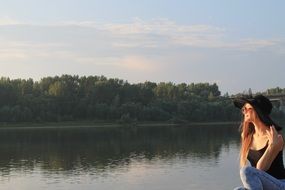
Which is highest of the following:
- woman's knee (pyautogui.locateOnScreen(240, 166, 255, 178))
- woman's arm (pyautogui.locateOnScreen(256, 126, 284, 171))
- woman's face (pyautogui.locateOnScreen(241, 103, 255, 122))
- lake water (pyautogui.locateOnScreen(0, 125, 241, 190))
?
woman's face (pyautogui.locateOnScreen(241, 103, 255, 122))

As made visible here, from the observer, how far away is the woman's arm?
4855mm

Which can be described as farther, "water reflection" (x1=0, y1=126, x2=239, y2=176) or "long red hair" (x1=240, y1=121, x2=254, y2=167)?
"water reflection" (x1=0, y1=126, x2=239, y2=176)

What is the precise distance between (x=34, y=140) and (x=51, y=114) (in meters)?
34.4

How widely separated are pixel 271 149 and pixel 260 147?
0.63ft

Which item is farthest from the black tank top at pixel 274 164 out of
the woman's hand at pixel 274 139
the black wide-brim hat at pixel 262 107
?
the black wide-brim hat at pixel 262 107

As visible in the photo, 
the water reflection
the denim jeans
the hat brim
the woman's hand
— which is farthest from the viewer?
the water reflection

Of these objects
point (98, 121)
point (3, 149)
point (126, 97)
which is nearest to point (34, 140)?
point (3, 149)

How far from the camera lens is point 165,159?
48.8m

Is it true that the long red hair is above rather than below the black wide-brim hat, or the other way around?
below

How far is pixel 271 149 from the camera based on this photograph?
486 centimetres

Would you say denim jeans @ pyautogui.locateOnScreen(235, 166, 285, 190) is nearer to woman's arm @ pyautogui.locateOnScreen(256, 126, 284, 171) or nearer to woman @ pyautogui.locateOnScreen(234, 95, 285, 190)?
woman @ pyautogui.locateOnScreen(234, 95, 285, 190)

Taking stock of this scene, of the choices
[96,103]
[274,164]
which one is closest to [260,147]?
[274,164]

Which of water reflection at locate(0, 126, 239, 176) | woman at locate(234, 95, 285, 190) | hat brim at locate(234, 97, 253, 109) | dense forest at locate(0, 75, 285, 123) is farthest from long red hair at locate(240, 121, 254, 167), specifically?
dense forest at locate(0, 75, 285, 123)

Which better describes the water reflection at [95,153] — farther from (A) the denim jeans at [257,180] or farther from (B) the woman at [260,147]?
(A) the denim jeans at [257,180]
